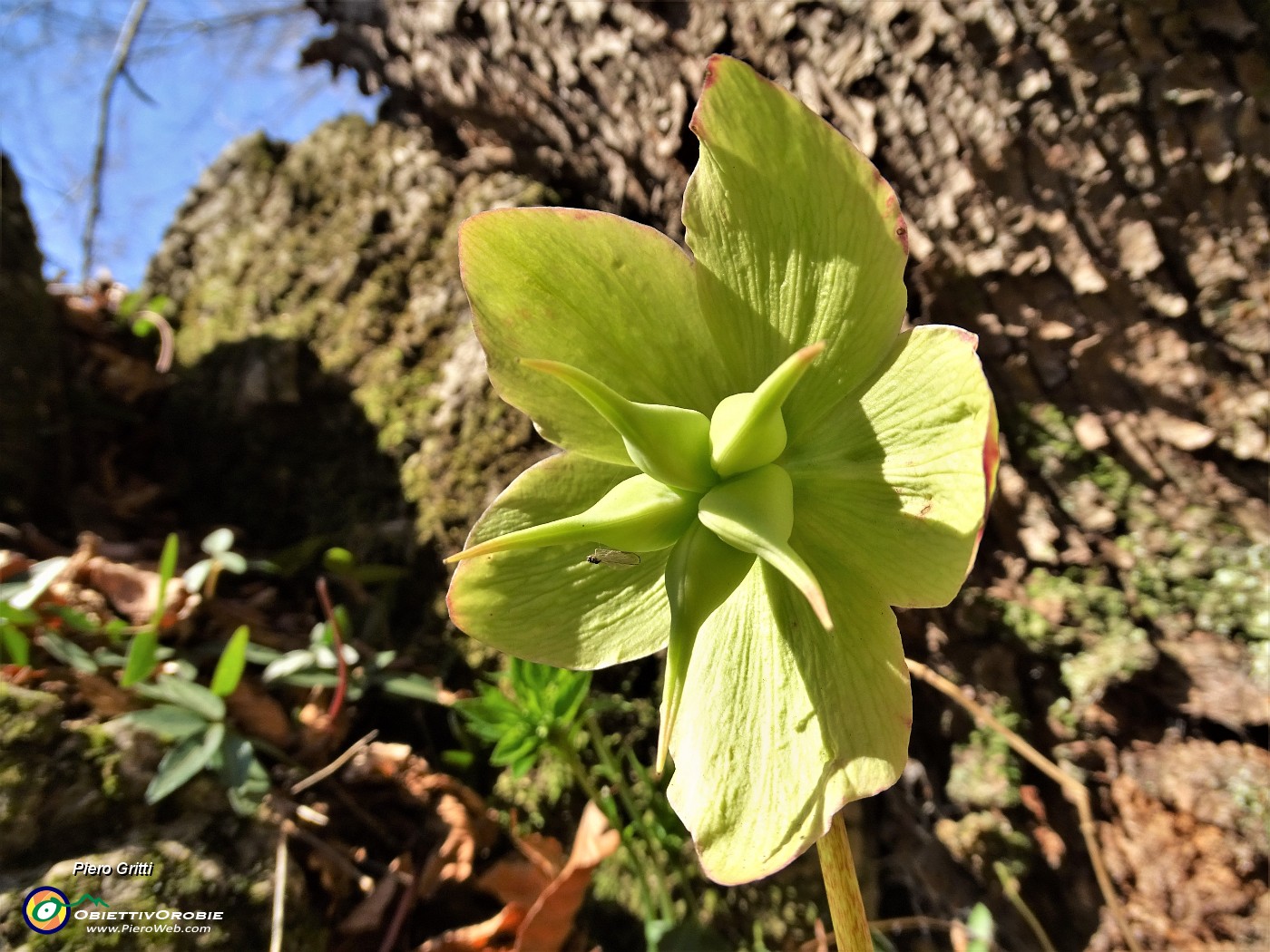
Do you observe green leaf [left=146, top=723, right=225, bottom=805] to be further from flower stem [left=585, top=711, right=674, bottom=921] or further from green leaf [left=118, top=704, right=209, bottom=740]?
flower stem [left=585, top=711, right=674, bottom=921]

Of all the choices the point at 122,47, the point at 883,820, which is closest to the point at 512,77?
the point at 883,820

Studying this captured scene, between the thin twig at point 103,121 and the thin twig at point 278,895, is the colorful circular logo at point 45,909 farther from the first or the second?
the thin twig at point 103,121

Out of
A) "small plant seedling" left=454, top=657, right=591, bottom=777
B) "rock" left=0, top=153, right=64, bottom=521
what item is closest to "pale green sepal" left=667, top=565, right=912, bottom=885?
"small plant seedling" left=454, top=657, right=591, bottom=777

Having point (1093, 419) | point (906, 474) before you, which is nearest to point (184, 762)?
point (906, 474)

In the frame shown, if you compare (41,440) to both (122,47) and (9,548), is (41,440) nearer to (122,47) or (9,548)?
(9,548)

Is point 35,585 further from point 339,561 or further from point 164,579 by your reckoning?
point 339,561

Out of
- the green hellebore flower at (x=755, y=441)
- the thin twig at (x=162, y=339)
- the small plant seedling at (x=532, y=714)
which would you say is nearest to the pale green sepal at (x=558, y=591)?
the green hellebore flower at (x=755, y=441)
